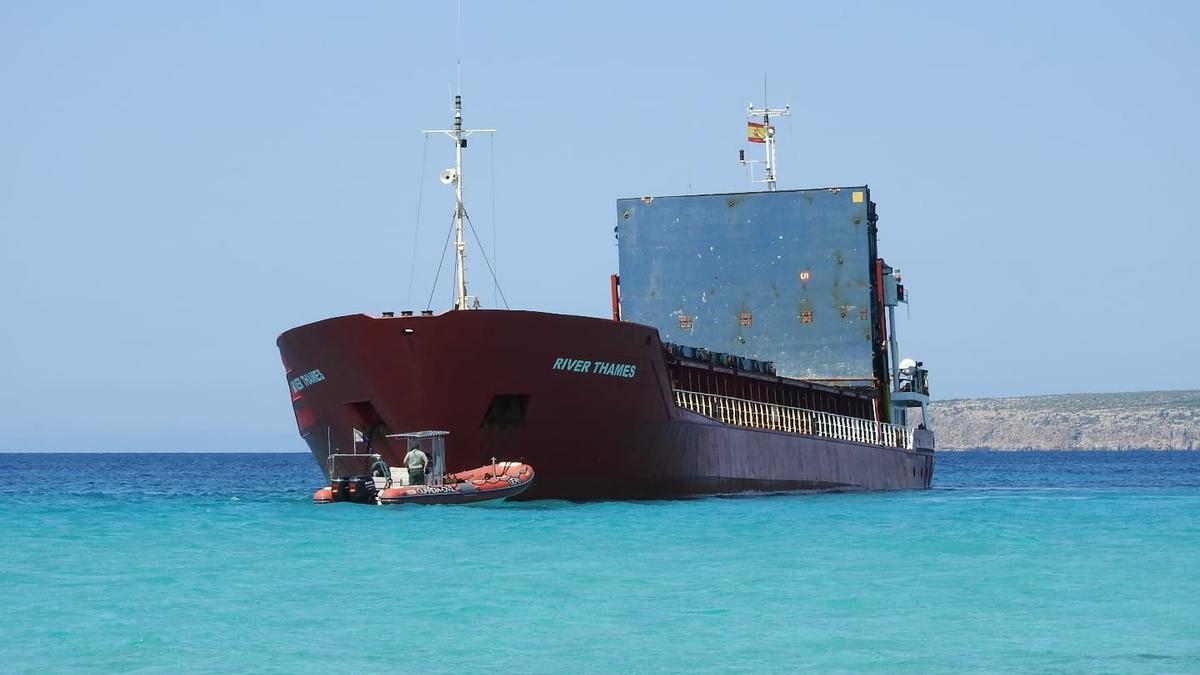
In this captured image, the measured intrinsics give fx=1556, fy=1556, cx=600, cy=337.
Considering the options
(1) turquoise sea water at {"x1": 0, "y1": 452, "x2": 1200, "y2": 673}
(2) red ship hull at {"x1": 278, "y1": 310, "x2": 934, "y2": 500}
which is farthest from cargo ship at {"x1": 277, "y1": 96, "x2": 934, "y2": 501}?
(1) turquoise sea water at {"x1": 0, "y1": 452, "x2": 1200, "y2": 673}

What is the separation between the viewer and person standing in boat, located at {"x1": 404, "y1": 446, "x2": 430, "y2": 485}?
31.2 metres

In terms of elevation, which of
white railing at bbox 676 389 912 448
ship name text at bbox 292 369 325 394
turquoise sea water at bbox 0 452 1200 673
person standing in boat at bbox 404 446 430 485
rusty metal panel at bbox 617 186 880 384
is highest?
rusty metal panel at bbox 617 186 880 384

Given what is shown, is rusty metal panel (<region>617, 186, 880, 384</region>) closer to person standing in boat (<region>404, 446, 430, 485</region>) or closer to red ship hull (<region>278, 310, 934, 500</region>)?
red ship hull (<region>278, 310, 934, 500</region>)

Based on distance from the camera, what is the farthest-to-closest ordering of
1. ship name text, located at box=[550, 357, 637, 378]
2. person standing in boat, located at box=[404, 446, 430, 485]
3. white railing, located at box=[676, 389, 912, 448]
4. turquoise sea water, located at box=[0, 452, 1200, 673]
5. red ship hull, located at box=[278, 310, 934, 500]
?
white railing, located at box=[676, 389, 912, 448]
ship name text, located at box=[550, 357, 637, 378]
person standing in boat, located at box=[404, 446, 430, 485]
red ship hull, located at box=[278, 310, 934, 500]
turquoise sea water, located at box=[0, 452, 1200, 673]

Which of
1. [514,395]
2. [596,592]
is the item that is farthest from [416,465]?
[596,592]

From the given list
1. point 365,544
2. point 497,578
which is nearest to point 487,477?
point 365,544

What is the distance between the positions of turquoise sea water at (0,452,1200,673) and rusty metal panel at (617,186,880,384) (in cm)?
1388

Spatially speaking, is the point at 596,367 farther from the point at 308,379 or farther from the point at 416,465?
the point at 308,379

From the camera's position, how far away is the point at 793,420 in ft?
149

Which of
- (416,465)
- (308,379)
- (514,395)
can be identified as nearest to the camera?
(416,465)

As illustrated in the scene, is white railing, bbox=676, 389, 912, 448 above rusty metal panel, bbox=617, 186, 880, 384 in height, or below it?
below

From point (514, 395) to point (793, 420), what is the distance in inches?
616

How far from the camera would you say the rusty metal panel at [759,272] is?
4575cm

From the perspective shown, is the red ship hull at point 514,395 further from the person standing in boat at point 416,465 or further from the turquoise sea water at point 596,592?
the turquoise sea water at point 596,592
